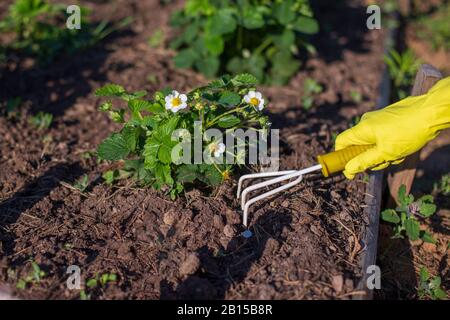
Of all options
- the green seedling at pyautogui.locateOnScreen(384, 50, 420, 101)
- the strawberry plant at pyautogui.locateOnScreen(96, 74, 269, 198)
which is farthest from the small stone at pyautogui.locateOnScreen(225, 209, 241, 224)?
the green seedling at pyautogui.locateOnScreen(384, 50, 420, 101)

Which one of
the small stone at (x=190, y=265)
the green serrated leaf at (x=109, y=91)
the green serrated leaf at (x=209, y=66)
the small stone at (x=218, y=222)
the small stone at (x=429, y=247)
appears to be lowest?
the small stone at (x=190, y=265)

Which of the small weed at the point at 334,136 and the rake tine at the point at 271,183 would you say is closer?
the rake tine at the point at 271,183

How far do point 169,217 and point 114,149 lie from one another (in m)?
0.39

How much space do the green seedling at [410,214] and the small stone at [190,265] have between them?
98 cm

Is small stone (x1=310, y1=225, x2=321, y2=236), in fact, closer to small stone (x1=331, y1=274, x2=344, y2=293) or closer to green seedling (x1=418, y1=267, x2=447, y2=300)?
small stone (x1=331, y1=274, x2=344, y2=293)

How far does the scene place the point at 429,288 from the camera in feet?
8.45

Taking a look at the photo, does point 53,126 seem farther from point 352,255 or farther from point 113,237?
point 352,255

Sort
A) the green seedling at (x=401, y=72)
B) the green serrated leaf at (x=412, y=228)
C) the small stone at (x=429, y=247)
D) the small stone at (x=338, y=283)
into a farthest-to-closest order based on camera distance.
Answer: the green seedling at (x=401, y=72), the small stone at (x=429, y=247), the green serrated leaf at (x=412, y=228), the small stone at (x=338, y=283)

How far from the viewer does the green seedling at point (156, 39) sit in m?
4.36

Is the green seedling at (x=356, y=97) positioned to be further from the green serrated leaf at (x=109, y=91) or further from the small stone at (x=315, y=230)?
the green serrated leaf at (x=109, y=91)

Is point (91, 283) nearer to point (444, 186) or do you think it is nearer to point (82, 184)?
point (82, 184)

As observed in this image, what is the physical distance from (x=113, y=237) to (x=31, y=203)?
500 mm

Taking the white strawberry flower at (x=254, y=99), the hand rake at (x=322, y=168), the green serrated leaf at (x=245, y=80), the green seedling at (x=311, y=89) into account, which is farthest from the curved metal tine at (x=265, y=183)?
the green seedling at (x=311, y=89)

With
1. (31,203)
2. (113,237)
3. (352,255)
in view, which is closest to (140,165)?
(113,237)
